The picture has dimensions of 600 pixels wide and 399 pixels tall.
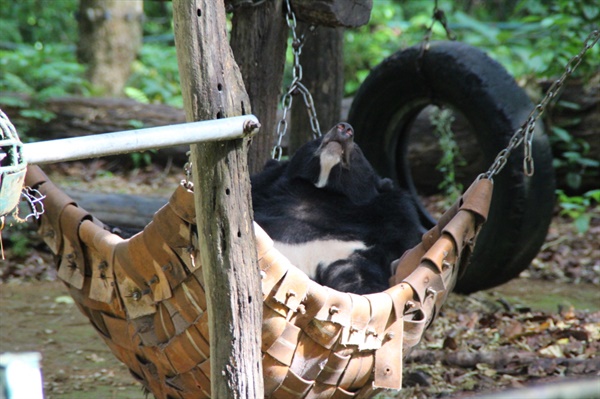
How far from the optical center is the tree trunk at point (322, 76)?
499 cm

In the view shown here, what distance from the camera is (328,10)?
3.84 metres

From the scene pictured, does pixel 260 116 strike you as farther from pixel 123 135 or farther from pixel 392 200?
pixel 123 135

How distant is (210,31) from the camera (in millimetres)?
2125

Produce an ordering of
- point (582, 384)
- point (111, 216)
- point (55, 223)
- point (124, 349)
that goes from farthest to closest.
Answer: point (111, 216)
point (55, 223)
point (124, 349)
point (582, 384)

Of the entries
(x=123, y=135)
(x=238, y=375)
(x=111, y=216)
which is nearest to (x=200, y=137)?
(x=123, y=135)

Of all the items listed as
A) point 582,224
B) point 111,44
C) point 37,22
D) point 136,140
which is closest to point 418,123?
point 582,224

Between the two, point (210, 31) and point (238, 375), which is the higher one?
point (210, 31)

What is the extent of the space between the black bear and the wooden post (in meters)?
1.45

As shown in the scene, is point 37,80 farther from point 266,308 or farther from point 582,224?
point 266,308

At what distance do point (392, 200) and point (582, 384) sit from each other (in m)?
3.11

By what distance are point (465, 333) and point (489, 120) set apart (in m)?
1.30

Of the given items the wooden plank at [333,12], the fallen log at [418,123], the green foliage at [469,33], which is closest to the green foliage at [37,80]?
the fallen log at [418,123]

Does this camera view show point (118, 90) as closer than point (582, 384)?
No

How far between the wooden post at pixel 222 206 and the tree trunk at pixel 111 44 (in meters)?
9.43
